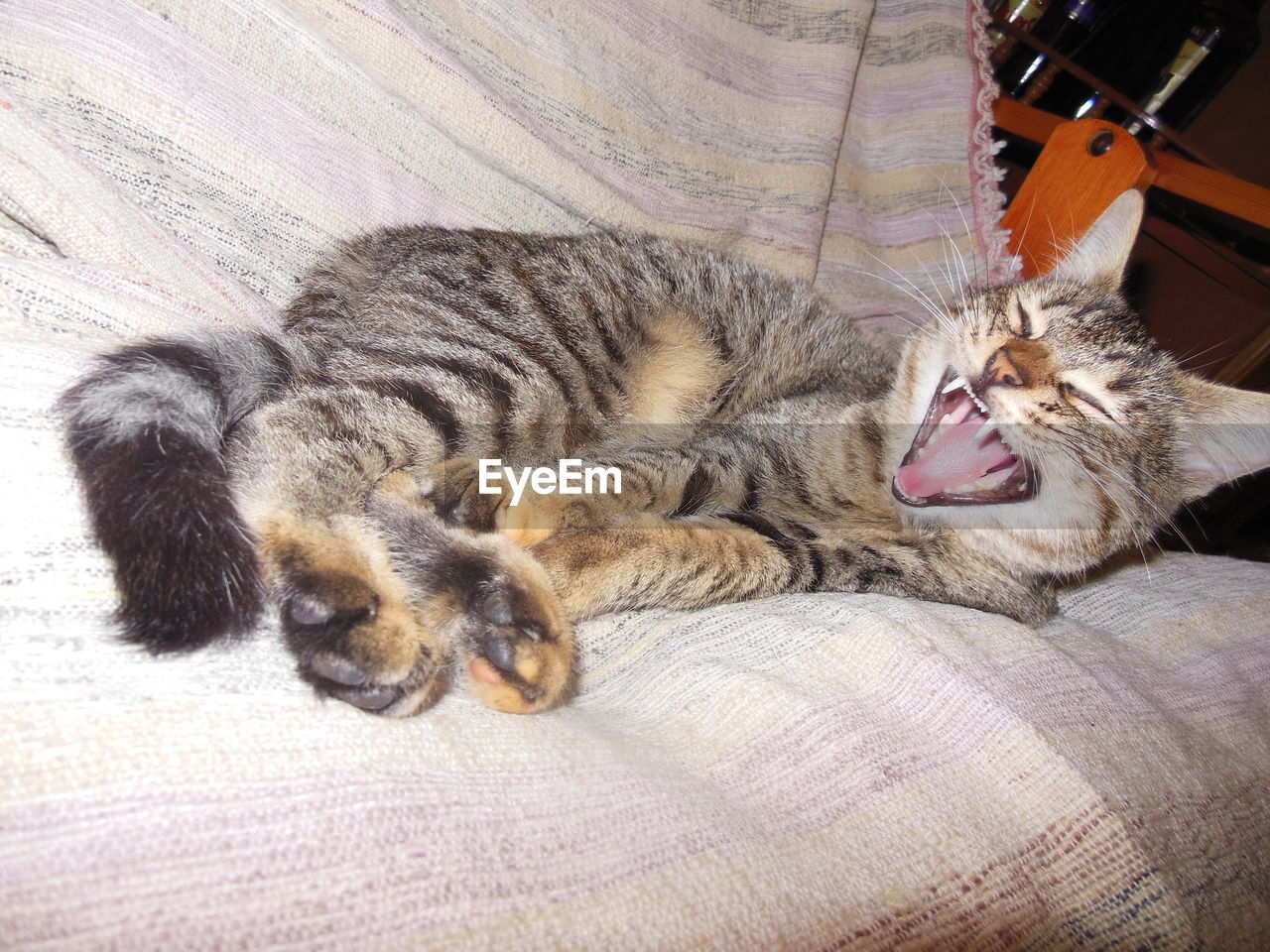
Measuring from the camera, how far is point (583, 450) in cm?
118

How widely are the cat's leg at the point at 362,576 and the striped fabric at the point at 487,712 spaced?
43mm

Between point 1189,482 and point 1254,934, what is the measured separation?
680mm

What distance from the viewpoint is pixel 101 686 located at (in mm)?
544

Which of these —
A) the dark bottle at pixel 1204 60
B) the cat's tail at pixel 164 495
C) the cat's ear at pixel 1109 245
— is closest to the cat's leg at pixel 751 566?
the cat's tail at pixel 164 495

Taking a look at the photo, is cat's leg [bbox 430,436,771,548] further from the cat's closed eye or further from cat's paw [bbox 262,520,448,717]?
the cat's closed eye

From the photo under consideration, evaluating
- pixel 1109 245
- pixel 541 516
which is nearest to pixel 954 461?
pixel 1109 245

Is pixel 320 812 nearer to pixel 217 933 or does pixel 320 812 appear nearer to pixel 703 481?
pixel 217 933

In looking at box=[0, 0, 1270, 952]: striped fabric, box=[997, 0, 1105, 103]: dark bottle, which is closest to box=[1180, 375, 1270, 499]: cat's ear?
box=[0, 0, 1270, 952]: striped fabric

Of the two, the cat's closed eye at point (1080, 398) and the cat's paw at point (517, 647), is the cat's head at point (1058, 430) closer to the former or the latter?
the cat's closed eye at point (1080, 398)

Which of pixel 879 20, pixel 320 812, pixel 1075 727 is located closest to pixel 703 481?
pixel 1075 727

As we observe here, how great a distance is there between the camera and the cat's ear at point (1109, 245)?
120 cm

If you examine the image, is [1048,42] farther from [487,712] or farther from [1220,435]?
[487,712]

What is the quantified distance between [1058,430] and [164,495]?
1.18 m

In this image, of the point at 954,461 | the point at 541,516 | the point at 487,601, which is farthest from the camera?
the point at 954,461
